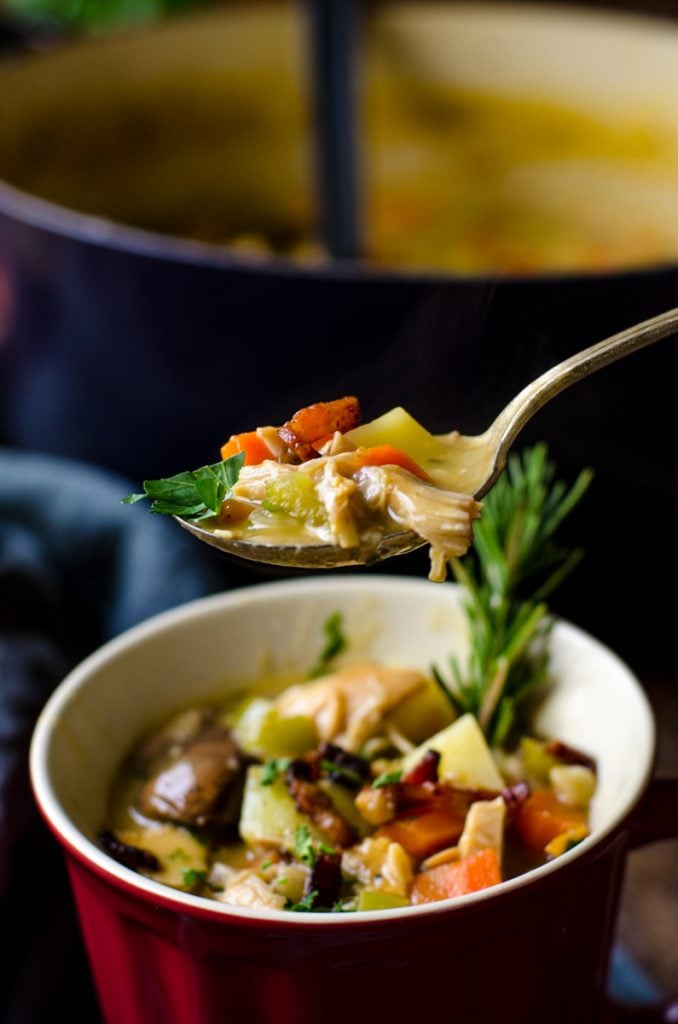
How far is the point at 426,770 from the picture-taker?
0.94 metres

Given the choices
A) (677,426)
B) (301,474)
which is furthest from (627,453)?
(301,474)

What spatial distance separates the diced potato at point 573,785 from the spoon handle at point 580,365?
25 centimetres

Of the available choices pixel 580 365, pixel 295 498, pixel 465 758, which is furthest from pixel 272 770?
pixel 580 365

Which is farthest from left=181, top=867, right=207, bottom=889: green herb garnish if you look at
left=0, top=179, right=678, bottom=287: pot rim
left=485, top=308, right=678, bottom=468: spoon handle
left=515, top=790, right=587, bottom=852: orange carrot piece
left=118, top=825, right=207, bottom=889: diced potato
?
left=0, top=179, right=678, bottom=287: pot rim

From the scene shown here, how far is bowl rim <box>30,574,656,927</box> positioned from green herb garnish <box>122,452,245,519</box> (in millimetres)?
220

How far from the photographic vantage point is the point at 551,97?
2535 mm

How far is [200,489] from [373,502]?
108mm

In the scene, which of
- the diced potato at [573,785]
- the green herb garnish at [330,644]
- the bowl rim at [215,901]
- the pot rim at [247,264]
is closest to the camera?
the bowl rim at [215,901]

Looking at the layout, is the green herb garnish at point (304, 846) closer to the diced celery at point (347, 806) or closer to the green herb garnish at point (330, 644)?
the diced celery at point (347, 806)

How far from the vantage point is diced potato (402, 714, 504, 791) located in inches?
38.3

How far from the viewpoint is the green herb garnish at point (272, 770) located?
0.98 meters

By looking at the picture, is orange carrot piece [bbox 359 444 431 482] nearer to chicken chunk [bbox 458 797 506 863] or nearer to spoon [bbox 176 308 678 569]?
spoon [bbox 176 308 678 569]

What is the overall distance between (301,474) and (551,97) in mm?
1917

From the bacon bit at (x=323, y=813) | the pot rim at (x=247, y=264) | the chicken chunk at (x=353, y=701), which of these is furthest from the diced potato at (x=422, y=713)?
the pot rim at (x=247, y=264)
